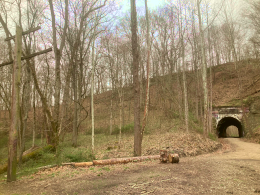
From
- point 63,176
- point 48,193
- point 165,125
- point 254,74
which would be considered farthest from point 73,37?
point 254,74

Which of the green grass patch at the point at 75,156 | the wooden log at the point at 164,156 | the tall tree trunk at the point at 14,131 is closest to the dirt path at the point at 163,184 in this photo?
the tall tree trunk at the point at 14,131

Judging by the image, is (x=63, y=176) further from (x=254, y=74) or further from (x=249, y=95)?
(x=254, y=74)

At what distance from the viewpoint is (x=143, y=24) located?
20.2 m

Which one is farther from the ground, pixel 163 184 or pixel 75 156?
pixel 163 184

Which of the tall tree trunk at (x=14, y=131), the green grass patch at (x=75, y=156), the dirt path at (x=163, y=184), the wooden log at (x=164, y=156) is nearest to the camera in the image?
the dirt path at (x=163, y=184)

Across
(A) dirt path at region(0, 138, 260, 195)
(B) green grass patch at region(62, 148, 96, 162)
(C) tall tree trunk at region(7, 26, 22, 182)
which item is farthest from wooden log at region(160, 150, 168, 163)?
(C) tall tree trunk at region(7, 26, 22, 182)

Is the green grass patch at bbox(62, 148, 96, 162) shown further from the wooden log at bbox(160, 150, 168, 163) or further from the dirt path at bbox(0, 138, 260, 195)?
the wooden log at bbox(160, 150, 168, 163)

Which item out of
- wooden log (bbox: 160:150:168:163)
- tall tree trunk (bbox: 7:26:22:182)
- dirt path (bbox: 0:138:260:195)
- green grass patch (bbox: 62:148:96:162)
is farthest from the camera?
green grass patch (bbox: 62:148:96:162)

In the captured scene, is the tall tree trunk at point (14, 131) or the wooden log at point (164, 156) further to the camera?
the wooden log at point (164, 156)

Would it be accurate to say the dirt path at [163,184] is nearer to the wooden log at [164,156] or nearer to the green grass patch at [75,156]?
the wooden log at [164,156]

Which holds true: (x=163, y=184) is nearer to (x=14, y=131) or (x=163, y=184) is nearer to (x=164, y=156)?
(x=164, y=156)

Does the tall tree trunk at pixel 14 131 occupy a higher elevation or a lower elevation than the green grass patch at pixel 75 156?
higher

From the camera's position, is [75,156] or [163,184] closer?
[163,184]

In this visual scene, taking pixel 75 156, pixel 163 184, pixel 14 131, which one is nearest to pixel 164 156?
pixel 163 184
